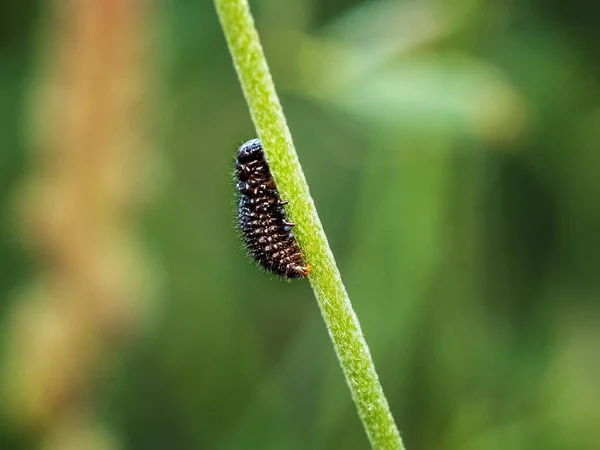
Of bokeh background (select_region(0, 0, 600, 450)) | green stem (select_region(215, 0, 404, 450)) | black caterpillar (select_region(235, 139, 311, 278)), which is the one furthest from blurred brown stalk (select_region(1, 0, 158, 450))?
green stem (select_region(215, 0, 404, 450))

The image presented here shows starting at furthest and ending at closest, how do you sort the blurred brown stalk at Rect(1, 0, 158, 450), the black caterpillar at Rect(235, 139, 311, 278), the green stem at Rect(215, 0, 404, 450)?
the blurred brown stalk at Rect(1, 0, 158, 450) < the black caterpillar at Rect(235, 139, 311, 278) < the green stem at Rect(215, 0, 404, 450)

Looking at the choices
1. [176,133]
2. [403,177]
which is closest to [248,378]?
[403,177]

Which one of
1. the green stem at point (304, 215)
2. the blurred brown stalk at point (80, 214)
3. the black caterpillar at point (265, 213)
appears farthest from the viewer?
the blurred brown stalk at point (80, 214)

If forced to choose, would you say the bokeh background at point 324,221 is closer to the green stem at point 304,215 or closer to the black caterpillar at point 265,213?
the black caterpillar at point 265,213

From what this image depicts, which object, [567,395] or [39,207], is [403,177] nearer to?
[567,395]

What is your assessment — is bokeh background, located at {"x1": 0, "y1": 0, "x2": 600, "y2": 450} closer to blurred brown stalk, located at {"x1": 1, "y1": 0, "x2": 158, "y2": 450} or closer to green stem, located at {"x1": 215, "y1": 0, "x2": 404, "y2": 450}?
blurred brown stalk, located at {"x1": 1, "y1": 0, "x2": 158, "y2": 450}

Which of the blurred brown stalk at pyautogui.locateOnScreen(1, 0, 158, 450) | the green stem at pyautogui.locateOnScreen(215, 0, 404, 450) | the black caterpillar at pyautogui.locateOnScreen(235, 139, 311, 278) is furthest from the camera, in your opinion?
the blurred brown stalk at pyautogui.locateOnScreen(1, 0, 158, 450)

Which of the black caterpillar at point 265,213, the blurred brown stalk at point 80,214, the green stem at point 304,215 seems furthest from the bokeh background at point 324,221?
the green stem at point 304,215
